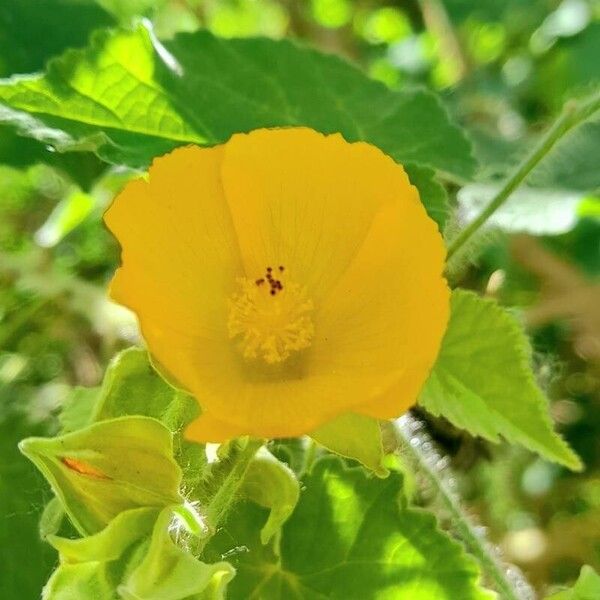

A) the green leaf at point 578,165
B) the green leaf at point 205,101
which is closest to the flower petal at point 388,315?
the green leaf at point 205,101

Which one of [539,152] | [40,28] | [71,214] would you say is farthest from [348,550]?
[40,28]

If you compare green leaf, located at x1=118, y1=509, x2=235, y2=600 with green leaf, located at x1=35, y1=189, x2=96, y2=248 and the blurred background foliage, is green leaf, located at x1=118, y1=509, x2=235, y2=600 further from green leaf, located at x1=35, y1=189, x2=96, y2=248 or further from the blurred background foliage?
green leaf, located at x1=35, y1=189, x2=96, y2=248

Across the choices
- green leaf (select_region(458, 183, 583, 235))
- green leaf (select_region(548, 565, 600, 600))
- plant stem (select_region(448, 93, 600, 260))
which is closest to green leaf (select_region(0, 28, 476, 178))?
green leaf (select_region(458, 183, 583, 235))

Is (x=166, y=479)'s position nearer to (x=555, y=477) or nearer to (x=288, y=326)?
(x=288, y=326)

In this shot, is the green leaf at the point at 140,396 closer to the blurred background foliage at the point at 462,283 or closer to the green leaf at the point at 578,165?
the blurred background foliage at the point at 462,283

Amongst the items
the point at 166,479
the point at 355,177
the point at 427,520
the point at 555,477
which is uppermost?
the point at 355,177

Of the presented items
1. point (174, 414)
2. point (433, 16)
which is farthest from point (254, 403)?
point (433, 16)
